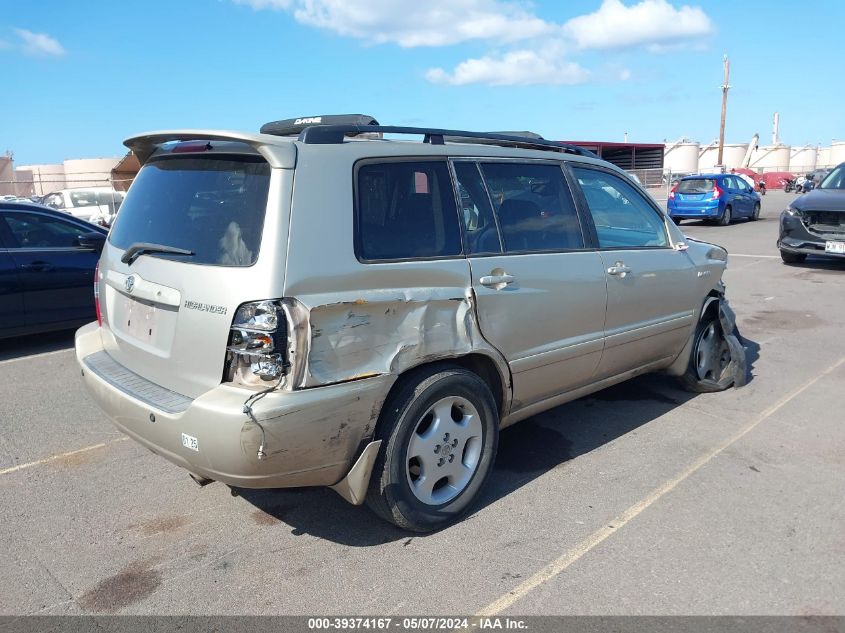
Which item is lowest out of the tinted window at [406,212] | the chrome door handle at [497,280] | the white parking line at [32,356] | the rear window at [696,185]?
the white parking line at [32,356]

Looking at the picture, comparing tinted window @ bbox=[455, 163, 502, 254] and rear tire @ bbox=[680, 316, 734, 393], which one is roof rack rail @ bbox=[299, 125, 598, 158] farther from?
rear tire @ bbox=[680, 316, 734, 393]

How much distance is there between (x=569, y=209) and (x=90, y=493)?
3139 mm

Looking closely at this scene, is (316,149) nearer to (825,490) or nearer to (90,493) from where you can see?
(90,493)

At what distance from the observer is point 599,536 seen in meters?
3.27

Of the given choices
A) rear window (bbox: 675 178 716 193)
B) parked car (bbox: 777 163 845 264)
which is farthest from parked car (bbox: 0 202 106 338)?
rear window (bbox: 675 178 716 193)

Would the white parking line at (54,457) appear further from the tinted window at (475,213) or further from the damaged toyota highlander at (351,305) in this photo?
the tinted window at (475,213)

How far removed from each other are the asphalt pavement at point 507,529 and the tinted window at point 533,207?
4.33 feet

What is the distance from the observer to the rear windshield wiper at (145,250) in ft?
10.0

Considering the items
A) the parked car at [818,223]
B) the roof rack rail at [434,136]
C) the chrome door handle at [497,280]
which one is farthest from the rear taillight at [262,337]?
the parked car at [818,223]

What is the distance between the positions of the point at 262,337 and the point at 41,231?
5.50 metres

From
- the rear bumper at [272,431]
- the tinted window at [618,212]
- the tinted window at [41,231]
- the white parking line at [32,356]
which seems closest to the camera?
the rear bumper at [272,431]

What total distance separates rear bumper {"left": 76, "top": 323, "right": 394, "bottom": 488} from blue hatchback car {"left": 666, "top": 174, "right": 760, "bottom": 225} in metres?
20.4

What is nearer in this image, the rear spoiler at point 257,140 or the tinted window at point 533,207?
the rear spoiler at point 257,140

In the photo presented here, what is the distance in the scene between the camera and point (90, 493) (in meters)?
3.75
